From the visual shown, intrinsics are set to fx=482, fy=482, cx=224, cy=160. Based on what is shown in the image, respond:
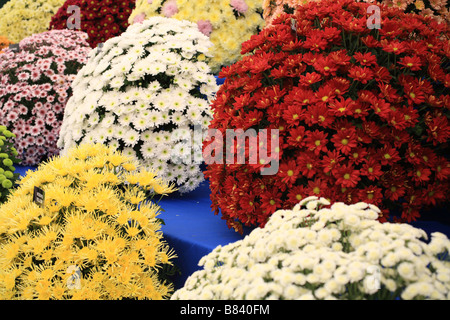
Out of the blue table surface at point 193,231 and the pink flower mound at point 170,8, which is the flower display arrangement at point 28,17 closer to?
the pink flower mound at point 170,8

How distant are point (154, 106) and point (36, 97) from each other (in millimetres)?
1970

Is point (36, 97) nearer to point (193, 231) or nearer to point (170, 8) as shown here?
point (170, 8)

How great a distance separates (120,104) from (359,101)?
1835 millimetres

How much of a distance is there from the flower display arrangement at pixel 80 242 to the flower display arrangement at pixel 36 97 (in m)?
2.45

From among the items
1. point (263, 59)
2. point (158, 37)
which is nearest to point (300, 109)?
point (263, 59)

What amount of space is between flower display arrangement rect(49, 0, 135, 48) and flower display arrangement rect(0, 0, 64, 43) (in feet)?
4.27

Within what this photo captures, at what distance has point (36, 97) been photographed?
4730mm

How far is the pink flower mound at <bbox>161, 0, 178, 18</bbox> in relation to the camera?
502cm

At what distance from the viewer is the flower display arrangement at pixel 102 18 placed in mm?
6449

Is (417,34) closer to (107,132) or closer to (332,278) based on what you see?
(332,278)

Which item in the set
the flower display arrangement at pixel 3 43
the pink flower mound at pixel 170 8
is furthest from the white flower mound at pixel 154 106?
the flower display arrangement at pixel 3 43

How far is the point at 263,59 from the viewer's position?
97.9 inches
